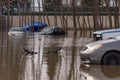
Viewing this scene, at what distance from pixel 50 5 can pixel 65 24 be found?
9.06m

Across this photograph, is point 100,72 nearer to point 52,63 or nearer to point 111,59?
point 111,59

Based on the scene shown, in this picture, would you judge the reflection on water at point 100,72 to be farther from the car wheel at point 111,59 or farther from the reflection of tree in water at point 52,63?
the reflection of tree in water at point 52,63

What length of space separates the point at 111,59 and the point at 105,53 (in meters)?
0.34

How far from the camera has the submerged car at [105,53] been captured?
1487cm

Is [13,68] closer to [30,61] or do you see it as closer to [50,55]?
[30,61]

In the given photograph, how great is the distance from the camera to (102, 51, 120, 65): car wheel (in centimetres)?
1494

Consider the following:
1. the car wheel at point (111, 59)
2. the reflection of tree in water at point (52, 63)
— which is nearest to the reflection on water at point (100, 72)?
the car wheel at point (111, 59)

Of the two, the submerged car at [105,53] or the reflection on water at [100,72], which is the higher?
the submerged car at [105,53]

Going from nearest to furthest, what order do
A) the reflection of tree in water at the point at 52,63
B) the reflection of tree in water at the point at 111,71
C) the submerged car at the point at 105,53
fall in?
the reflection of tree in water at the point at 111,71
the reflection of tree in water at the point at 52,63
the submerged car at the point at 105,53

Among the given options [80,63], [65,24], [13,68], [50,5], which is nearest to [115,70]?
[80,63]

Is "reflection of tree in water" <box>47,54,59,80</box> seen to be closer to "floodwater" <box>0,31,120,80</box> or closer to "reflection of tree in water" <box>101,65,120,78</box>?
"floodwater" <box>0,31,120,80</box>

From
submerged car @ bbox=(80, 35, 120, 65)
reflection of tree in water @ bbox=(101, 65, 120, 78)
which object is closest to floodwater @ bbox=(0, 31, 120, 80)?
reflection of tree in water @ bbox=(101, 65, 120, 78)

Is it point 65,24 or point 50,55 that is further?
point 65,24

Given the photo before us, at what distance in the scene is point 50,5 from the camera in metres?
67.4
